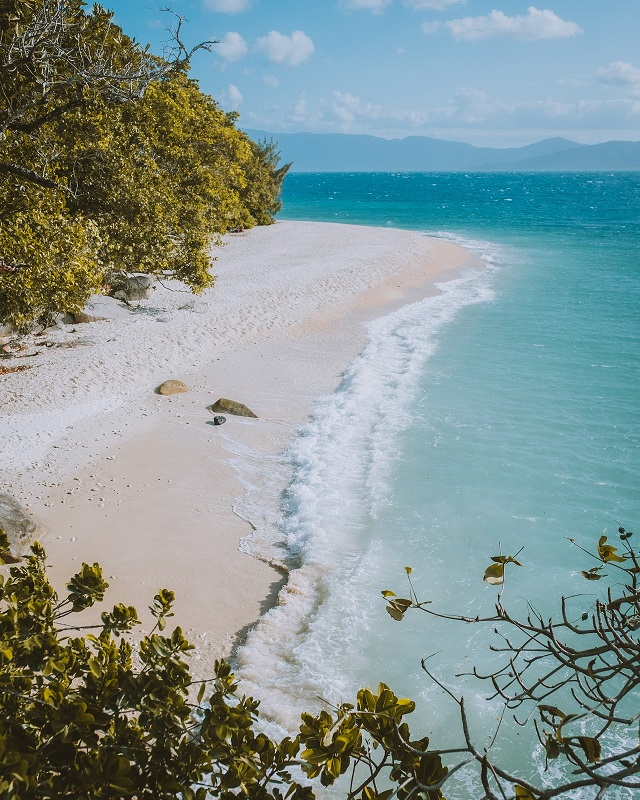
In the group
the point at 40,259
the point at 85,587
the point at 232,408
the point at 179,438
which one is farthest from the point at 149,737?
the point at 232,408

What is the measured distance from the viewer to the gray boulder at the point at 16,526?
360 inches

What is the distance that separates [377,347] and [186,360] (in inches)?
278

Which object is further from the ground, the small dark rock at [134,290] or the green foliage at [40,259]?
the green foliage at [40,259]

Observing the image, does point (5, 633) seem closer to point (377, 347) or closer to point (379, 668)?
point (379, 668)

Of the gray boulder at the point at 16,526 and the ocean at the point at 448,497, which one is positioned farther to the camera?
the gray boulder at the point at 16,526

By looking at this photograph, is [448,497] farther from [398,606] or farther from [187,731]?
[187,731]

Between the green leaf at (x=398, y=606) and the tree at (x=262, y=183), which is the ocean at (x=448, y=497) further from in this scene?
the tree at (x=262, y=183)

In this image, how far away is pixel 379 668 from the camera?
8.27 m

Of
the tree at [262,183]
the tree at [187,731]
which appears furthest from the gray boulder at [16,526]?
the tree at [262,183]

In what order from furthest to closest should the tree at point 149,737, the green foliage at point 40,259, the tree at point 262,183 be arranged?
1. the tree at point 262,183
2. the green foliage at point 40,259
3. the tree at point 149,737

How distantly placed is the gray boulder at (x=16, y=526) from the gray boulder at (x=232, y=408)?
6256 millimetres

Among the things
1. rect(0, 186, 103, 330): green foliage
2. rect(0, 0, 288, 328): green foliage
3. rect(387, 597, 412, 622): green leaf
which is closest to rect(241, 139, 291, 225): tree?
rect(0, 0, 288, 328): green foliage

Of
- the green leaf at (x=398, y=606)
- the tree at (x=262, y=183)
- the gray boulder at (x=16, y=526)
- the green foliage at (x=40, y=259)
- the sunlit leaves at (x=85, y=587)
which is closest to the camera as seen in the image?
the green leaf at (x=398, y=606)

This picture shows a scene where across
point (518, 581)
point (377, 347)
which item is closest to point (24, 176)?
point (518, 581)
